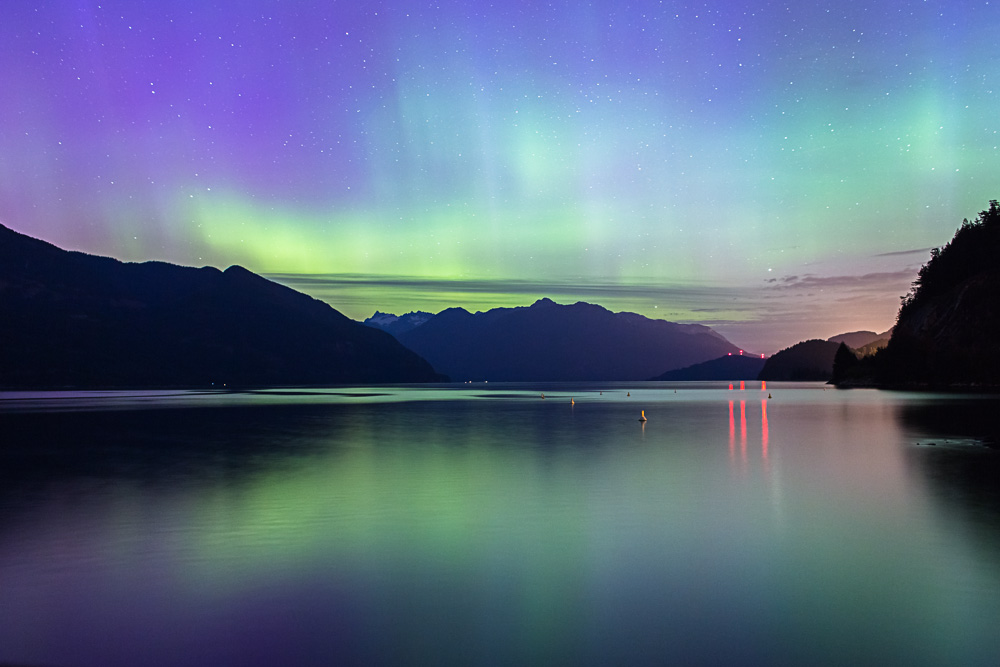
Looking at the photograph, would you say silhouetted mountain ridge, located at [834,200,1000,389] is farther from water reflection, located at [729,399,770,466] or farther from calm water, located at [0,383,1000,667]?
calm water, located at [0,383,1000,667]

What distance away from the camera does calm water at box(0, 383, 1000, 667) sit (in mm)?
11453

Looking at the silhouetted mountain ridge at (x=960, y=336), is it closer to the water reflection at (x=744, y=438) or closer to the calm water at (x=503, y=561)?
the water reflection at (x=744, y=438)

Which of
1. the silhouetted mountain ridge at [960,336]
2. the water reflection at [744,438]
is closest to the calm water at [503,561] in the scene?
the water reflection at [744,438]

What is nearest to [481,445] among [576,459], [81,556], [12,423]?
[576,459]

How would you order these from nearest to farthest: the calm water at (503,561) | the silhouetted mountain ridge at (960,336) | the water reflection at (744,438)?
the calm water at (503,561), the water reflection at (744,438), the silhouetted mountain ridge at (960,336)

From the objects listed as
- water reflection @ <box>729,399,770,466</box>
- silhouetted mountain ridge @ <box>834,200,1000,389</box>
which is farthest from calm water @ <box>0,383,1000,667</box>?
silhouetted mountain ridge @ <box>834,200,1000,389</box>

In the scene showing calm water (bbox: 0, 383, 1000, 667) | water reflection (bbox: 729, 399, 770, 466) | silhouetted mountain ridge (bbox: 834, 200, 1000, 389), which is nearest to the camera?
calm water (bbox: 0, 383, 1000, 667)

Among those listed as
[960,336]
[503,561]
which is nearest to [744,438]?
[503,561]

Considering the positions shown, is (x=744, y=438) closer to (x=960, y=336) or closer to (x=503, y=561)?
(x=503, y=561)

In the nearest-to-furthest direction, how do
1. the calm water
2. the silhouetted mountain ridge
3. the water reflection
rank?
the calm water → the water reflection → the silhouetted mountain ridge

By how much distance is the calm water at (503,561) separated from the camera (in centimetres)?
1145

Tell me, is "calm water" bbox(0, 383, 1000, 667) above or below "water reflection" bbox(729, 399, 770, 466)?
above

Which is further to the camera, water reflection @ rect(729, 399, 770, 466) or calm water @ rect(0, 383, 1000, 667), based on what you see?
water reflection @ rect(729, 399, 770, 466)

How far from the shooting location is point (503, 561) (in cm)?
1716
